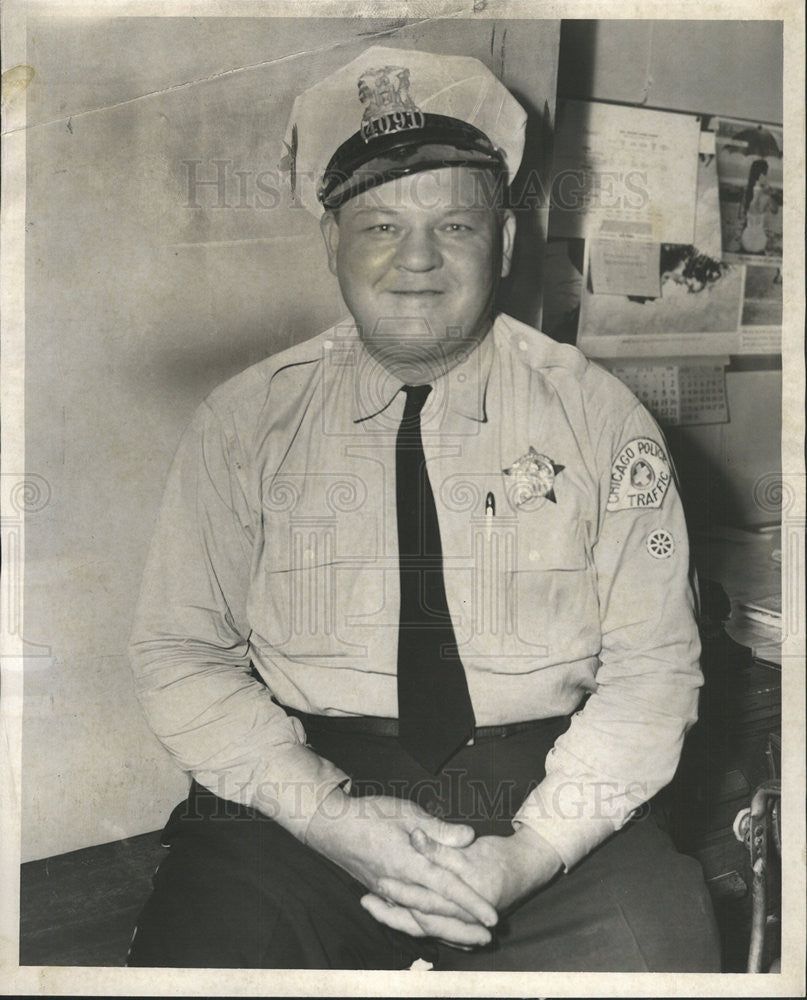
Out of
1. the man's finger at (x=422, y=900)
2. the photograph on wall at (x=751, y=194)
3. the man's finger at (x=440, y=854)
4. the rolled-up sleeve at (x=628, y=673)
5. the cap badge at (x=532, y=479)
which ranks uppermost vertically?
Result: the photograph on wall at (x=751, y=194)

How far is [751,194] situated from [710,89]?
0.17 m

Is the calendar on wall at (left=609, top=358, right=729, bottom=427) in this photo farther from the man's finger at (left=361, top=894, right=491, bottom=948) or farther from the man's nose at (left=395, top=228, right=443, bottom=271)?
the man's finger at (left=361, top=894, right=491, bottom=948)

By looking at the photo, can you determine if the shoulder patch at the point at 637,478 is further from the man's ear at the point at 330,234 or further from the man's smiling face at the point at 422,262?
the man's ear at the point at 330,234

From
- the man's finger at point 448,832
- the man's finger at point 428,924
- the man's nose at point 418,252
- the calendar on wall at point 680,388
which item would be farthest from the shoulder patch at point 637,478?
the man's finger at point 428,924

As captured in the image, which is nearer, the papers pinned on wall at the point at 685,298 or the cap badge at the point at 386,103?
the cap badge at the point at 386,103

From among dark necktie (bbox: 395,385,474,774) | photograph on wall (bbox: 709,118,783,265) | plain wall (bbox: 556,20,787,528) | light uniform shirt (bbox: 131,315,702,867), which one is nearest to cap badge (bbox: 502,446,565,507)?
light uniform shirt (bbox: 131,315,702,867)

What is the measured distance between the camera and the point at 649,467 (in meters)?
1.28

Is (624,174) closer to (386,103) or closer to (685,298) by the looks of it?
(685,298)

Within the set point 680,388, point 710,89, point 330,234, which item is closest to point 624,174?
point 710,89

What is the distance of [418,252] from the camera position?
1.23 meters

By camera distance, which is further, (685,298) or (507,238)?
(685,298)

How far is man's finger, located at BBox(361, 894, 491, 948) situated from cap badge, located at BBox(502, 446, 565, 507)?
0.55 metres

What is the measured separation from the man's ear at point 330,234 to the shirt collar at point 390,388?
0.11 meters

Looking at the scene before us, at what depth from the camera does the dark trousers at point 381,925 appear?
1196 mm
